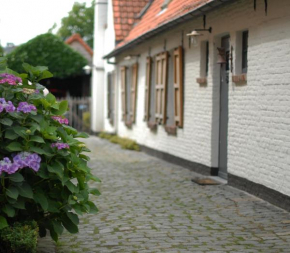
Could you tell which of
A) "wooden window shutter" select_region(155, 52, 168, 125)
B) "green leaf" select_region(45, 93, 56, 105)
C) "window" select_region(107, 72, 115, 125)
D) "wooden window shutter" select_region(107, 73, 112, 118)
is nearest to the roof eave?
"wooden window shutter" select_region(155, 52, 168, 125)

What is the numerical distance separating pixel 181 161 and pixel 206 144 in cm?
190

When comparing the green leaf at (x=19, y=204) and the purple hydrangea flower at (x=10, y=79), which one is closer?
the green leaf at (x=19, y=204)

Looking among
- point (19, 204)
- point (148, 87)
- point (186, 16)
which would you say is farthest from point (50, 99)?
point (148, 87)

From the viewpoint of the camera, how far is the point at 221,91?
43.8ft

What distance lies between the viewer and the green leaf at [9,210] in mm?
6184

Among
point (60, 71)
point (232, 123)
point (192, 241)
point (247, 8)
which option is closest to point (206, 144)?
point (232, 123)

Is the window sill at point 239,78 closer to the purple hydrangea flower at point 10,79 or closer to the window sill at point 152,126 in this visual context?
the purple hydrangea flower at point 10,79

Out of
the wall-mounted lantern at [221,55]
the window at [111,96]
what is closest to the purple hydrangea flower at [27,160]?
the wall-mounted lantern at [221,55]

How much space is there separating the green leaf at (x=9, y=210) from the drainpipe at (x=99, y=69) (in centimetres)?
2301

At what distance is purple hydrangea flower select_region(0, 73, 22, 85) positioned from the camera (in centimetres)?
653

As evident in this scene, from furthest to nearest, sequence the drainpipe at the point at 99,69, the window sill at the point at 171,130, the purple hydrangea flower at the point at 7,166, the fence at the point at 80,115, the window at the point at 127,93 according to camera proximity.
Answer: the fence at the point at 80,115 → the drainpipe at the point at 99,69 → the window at the point at 127,93 → the window sill at the point at 171,130 → the purple hydrangea flower at the point at 7,166

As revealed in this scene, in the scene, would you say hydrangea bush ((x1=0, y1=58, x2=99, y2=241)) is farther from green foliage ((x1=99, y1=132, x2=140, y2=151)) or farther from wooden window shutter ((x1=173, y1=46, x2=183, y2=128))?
green foliage ((x1=99, y1=132, x2=140, y2=151))

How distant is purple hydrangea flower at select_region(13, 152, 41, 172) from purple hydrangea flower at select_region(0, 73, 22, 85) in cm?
71

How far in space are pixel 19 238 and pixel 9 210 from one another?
245 mm
